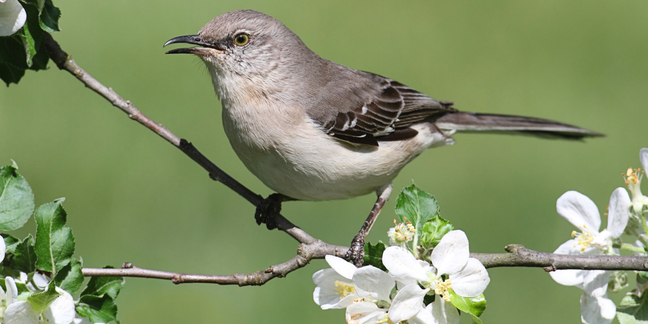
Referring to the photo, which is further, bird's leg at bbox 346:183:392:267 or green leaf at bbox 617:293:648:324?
bird's leg at bbox 346:183:392:267

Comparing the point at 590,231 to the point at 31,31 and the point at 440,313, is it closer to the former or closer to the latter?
the point at 440,313

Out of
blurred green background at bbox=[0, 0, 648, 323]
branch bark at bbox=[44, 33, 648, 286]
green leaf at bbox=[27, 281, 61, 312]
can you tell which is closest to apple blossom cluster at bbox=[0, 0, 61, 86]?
branch bark at bbox=[44, 33, 648, 286]

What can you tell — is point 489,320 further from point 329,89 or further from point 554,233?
point 329,89

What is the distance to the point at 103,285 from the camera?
2.53 metres

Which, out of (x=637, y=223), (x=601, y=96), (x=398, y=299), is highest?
(x=601, y=96)

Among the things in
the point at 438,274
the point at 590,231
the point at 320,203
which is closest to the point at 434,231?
the point at 438,274

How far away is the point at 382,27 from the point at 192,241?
5852 mm

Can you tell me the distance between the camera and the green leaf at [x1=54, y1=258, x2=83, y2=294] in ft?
7.76

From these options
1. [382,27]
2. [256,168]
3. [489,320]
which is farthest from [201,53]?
[382,27]

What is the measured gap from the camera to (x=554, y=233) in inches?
297

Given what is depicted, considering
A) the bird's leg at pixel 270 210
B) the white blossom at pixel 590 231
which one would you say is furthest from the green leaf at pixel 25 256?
the bird's leg at pixel 270 210

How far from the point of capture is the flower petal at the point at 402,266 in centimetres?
227

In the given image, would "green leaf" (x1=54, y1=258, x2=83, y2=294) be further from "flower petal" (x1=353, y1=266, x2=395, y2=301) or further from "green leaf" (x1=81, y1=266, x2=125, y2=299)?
"flower petal" (x1=353, y1=266, x2=395, y2=301)

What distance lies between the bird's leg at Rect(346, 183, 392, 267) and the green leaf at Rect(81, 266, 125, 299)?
121 centimetres
